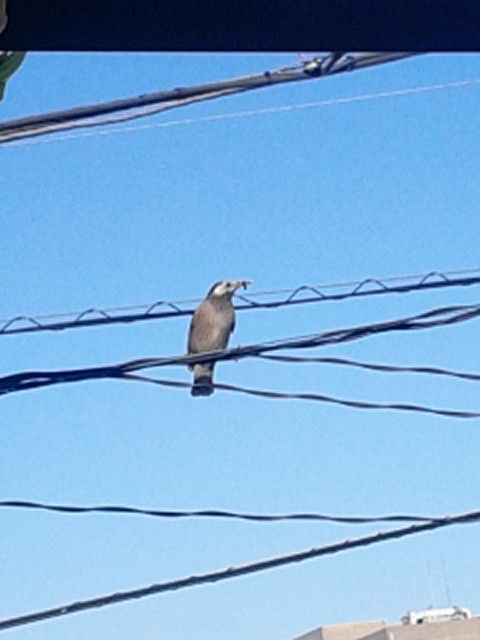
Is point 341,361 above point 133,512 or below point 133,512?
above

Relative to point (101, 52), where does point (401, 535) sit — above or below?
below

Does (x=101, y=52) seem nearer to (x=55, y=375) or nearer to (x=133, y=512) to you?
(x=55, y=375)

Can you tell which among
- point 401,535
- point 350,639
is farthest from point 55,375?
point 350,639

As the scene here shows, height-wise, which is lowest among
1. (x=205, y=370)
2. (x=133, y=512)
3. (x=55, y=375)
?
(x=133, y=512)

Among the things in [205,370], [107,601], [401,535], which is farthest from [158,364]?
[205,370]
